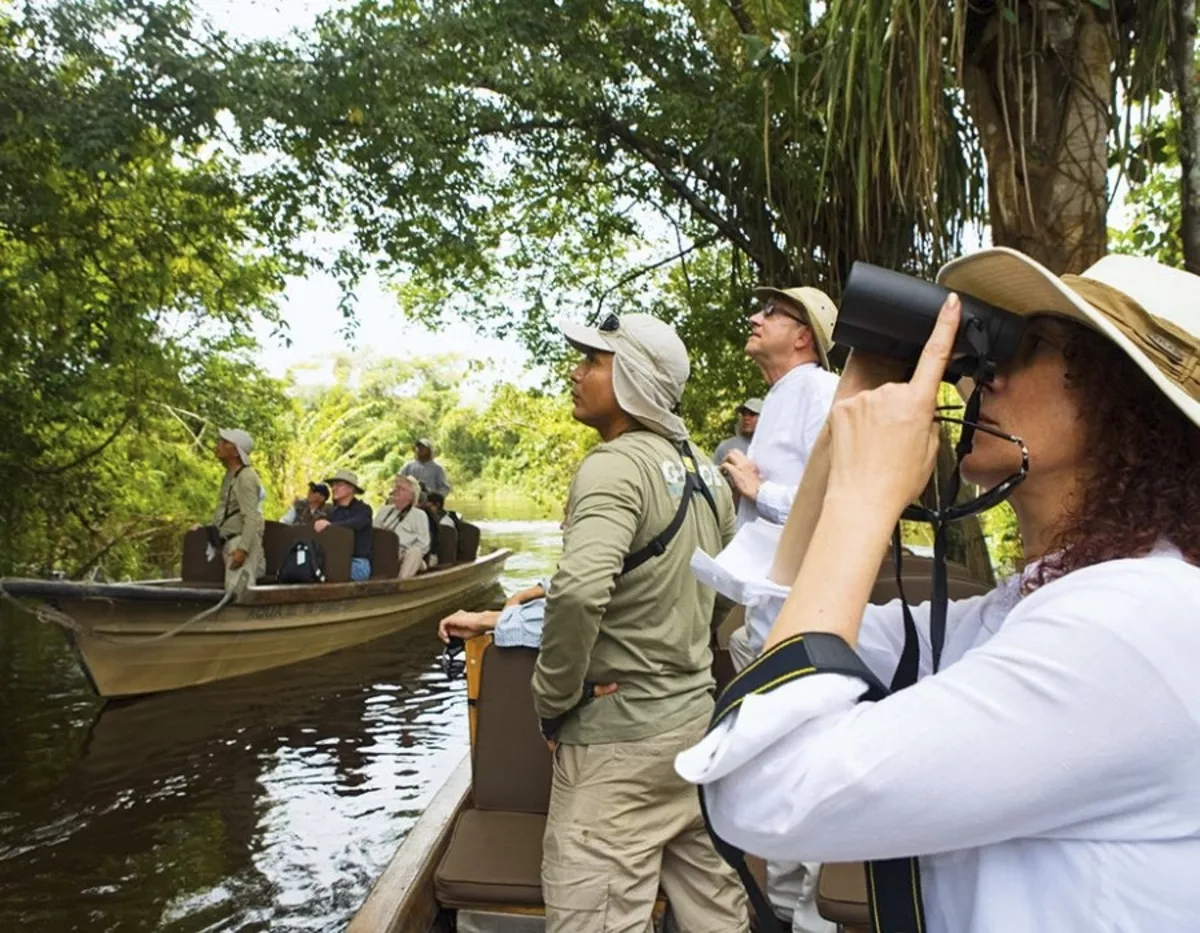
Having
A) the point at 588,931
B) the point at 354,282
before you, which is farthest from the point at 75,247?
the point at 588,931

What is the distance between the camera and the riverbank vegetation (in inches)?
137

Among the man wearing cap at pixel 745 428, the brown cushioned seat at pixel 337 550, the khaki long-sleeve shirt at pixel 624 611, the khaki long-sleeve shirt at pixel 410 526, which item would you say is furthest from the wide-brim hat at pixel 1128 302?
the khaki long-sleeve shirt at pixel 410 526

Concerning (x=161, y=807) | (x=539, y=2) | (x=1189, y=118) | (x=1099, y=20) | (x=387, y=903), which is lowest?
(x=161, y=807)

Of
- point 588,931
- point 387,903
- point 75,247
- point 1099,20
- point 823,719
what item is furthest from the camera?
point 75,247

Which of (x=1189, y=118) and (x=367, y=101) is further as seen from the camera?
(x=367, y=101)

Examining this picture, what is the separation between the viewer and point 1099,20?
11.4 feet

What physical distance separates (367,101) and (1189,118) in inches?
240

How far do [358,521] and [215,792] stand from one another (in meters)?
4.95

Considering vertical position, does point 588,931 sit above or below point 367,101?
below

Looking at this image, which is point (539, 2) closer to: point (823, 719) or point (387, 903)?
point (387, 903)

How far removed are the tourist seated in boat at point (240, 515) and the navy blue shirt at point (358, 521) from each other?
205cm

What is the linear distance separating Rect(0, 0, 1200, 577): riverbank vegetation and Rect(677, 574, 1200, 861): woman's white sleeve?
2.70 m

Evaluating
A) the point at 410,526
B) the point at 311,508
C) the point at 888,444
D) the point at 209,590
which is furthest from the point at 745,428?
the point at 311,508

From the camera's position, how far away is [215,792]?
6.21 meters
